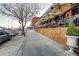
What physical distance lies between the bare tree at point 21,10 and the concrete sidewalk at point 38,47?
30 centimetres

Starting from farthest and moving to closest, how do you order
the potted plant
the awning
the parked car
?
the parked car < the awning < the potted plant

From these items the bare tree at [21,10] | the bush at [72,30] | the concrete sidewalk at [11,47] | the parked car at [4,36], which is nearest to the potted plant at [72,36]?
the bush at [72,30]

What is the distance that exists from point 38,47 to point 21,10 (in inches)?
28.7

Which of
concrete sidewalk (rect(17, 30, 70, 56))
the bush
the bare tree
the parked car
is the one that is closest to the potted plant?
the bush

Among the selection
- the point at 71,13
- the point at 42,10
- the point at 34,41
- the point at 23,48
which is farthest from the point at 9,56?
the point at 71,13

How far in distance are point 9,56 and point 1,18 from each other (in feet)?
2.28

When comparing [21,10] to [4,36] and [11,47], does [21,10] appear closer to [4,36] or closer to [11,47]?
[11,47]

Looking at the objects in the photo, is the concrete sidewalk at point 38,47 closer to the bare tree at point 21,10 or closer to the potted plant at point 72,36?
the potted plant at point 72,36

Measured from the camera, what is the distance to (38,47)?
2.87 meters

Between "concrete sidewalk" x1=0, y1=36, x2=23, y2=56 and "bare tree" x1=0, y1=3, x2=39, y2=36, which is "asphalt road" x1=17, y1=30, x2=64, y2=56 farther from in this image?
"bare tree" x1=0, y1=3, x2=39, y2=36

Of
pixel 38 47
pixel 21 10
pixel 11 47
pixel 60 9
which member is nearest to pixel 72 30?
pixel 60 9

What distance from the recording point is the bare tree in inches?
113

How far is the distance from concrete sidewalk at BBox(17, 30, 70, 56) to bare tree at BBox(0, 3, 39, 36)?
299mm

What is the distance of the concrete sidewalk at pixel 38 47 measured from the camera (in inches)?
108
